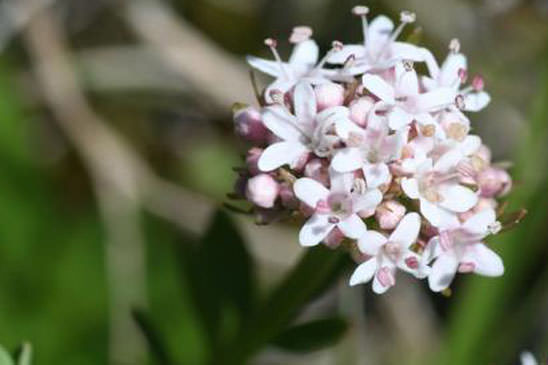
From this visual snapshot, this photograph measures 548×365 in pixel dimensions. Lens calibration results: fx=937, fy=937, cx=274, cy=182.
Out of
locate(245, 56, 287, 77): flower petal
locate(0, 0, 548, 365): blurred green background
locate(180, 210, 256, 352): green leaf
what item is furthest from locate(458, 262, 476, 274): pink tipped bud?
locate(0, 0, 548, 365): blurred green background

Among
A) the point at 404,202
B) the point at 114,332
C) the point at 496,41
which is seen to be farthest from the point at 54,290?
the point at 496,41

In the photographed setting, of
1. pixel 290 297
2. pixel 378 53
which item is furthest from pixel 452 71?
pixel 290 297

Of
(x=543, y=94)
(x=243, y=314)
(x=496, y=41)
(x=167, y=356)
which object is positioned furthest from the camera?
(x=496, y=41)

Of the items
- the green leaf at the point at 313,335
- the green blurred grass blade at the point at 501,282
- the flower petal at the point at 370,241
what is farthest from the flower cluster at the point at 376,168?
the green blurred grass blade at the point at 501,282

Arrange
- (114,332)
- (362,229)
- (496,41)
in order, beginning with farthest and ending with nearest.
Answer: (496,41), (114,332), (362,229)

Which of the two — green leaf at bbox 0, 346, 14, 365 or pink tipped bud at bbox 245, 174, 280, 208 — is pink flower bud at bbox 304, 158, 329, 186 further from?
green leaf at bbox 0, 346, 14, 365

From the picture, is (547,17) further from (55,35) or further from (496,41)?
(55,35)

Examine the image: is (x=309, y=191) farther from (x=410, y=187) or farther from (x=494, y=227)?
(x=494, y=227)

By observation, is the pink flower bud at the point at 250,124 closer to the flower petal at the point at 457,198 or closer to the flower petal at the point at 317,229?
the flower petal at the point at 317,229
